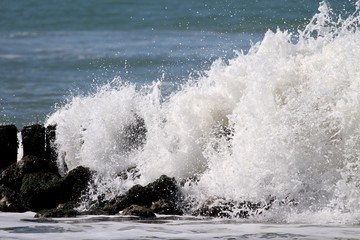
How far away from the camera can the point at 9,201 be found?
438 inches

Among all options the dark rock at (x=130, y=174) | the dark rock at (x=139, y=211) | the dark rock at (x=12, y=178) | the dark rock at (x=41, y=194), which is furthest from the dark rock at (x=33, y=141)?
the dark rock at (x=139, y=211)

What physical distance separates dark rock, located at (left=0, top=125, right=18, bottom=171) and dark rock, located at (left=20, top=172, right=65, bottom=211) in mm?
798

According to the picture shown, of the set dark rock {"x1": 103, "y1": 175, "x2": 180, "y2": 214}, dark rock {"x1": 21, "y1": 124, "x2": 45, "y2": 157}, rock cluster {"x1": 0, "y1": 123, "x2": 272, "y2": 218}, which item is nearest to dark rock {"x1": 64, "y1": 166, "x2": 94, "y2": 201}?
rock cluster {"x1": 0, "y1": 123, "x2": 272, "y2": 218}

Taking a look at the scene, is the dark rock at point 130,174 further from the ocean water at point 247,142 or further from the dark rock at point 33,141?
the dark rock at point 33,141

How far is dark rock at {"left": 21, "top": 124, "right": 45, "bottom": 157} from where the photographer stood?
1212 cm

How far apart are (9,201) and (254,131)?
2.60m

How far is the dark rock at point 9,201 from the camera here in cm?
1102

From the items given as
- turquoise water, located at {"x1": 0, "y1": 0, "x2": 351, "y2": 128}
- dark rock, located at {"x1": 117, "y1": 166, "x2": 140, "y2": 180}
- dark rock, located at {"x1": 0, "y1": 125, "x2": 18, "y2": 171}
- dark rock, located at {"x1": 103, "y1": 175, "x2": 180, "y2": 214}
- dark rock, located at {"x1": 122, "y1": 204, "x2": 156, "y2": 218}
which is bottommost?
dark rock, located at {"x1": 122, "y1": 204, "x2": 156, "y2": 218}

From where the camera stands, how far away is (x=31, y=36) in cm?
3297

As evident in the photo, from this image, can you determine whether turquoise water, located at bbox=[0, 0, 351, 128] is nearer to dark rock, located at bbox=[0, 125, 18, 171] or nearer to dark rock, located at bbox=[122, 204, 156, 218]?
dark rock, located at bbox=[0, 125, 18, 171]

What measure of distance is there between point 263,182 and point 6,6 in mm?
29757

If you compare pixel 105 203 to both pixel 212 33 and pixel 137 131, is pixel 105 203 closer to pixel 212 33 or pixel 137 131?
pixel 137 131

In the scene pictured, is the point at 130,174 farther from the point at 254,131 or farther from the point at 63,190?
the point at 254,131

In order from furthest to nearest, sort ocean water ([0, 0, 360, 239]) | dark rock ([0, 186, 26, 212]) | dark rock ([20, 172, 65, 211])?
dark rock ([20, 172, 65, 211]) < dark rock ([0, 186, 26, 212]) < ocean water ([0, 0, 360, 239])
